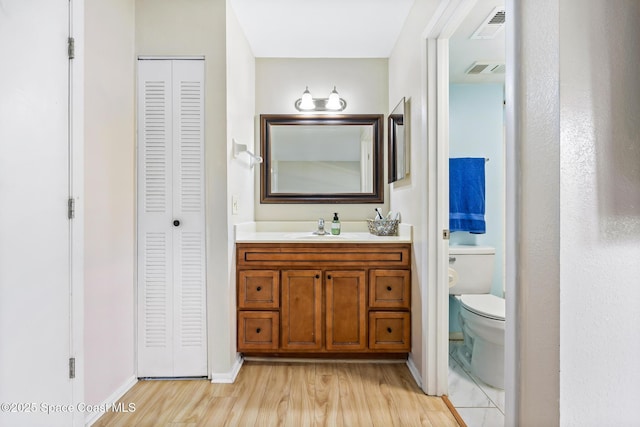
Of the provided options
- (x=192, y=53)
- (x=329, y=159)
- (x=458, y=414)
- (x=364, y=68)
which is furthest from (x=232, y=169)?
(x=458, y=414)

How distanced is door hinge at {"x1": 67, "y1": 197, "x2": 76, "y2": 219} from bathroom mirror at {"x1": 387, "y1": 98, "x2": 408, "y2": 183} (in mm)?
1896

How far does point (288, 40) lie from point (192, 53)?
84 centimetres

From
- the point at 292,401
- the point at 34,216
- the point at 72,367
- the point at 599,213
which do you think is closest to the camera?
the point at 599,213

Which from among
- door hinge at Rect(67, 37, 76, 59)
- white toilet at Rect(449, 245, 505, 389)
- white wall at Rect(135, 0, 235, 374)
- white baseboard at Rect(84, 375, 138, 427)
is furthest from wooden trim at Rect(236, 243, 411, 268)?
door hinge at Rect(67, 37, 76, 59)

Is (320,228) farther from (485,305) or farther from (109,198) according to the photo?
(109,198)

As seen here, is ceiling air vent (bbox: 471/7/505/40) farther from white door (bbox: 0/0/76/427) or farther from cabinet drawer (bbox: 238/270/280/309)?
white door (bbox: 0/0/76/427)

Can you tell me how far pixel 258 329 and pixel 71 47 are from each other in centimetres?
183

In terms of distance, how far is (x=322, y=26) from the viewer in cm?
232

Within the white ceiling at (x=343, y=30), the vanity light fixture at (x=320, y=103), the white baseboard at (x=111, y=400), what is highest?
the white ceiling at (x=343, y=30)

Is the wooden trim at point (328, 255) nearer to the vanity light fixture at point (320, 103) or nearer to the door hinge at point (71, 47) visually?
the vanity light fixture at point (320, 103)

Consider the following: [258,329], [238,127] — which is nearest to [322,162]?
[238,127]

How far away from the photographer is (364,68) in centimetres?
282

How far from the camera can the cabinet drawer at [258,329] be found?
7.04ft

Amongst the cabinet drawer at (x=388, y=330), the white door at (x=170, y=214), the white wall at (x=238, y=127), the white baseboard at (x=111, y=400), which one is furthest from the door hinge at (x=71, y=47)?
the cabinet drawer at (x=388, y=330)
